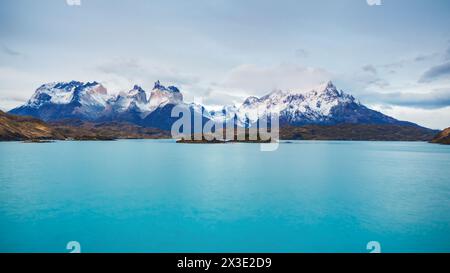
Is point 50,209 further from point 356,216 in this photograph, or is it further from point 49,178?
point 356,216

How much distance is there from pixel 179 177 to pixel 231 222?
1550 inches

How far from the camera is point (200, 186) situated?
Answer: 64.0 m

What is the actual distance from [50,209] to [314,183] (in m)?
49.8

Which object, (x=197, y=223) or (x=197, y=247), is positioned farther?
(x=197, y=223)

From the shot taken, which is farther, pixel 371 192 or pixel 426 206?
pixel 371 192

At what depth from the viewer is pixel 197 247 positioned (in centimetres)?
3098

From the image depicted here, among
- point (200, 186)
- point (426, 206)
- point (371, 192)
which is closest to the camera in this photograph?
point (426, 206)
